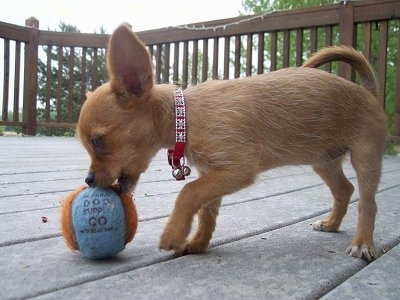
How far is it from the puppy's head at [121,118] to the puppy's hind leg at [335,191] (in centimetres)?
94

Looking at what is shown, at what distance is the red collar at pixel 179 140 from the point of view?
6.14ft

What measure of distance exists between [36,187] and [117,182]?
1350 mm

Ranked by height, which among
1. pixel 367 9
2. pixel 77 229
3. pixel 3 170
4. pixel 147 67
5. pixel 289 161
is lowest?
pixel 3 170

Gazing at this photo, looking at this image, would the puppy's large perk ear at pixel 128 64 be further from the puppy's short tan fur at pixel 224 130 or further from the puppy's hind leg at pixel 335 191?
the puppy's hind leg at pixel 335 191

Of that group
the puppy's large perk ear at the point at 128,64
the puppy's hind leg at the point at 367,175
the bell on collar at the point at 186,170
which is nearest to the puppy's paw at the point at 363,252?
the puppy's hind leg at the point at 367,175

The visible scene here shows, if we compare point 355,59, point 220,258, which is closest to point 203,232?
point 220,258

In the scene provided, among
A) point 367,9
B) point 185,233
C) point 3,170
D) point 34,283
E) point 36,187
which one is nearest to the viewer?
point 34,283

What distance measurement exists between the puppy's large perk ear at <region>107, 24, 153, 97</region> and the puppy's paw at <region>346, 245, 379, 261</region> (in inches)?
41.1

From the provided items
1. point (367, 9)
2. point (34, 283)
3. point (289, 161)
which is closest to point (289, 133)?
point (289, 161)

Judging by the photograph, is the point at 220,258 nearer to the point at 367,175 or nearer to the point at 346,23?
the point at 367,175

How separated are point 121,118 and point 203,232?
0.57 m

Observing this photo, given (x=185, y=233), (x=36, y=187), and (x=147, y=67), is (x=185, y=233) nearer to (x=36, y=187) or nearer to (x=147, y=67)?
(x=147, y=67)

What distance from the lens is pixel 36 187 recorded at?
10.1 feet

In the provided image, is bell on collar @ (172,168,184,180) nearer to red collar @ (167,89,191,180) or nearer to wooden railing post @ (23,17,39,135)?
red collar @ (167,89,191,180)
